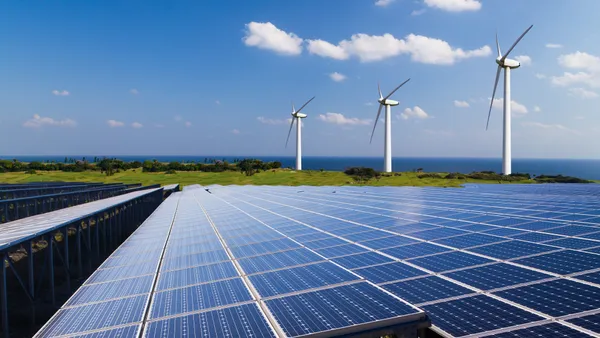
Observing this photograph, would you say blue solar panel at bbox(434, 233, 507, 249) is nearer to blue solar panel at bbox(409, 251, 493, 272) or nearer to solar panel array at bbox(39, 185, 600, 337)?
solar panel array at bbox(39, 185, 600, 337)

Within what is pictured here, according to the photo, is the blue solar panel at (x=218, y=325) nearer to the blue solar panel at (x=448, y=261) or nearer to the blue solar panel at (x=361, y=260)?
the blue solar panel at (x=361, y=260)

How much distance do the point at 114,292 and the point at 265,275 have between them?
4937 mm

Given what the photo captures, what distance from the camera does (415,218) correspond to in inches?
843

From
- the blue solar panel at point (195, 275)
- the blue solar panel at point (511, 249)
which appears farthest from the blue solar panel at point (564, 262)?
the blue solar panel at point (195, 275)

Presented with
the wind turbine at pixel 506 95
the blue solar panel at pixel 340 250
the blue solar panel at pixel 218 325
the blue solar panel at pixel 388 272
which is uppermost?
the wind turbine at pixel 506 95

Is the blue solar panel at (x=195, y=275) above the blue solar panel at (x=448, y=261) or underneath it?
underneath

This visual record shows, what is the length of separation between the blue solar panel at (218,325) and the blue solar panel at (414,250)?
21.5 ft

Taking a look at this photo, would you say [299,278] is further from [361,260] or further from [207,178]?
[207,178]

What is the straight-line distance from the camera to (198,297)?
33.3ft

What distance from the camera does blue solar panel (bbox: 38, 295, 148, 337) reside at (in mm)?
8805

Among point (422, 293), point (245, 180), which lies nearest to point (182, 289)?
point (422, 293)

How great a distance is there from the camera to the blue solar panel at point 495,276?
32.7 feet

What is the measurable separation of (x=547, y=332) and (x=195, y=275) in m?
10.1

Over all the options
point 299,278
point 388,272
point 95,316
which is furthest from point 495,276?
point 95,316
